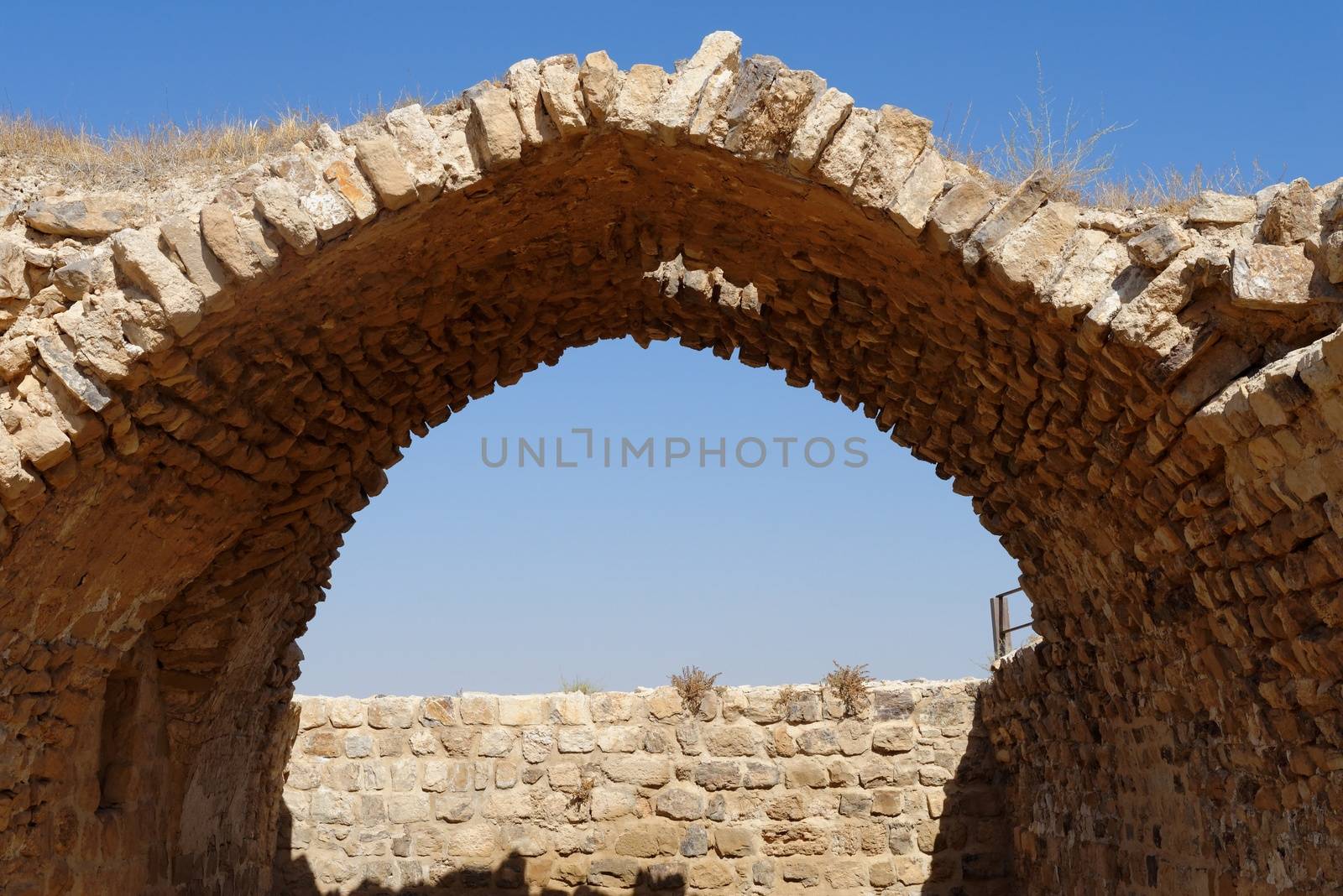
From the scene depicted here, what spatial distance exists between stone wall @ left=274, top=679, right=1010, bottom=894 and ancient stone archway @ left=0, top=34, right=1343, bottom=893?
1.95 metres

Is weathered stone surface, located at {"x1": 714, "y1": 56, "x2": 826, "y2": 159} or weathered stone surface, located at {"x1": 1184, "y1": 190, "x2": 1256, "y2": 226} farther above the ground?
weathered stone surface, located at {"x1": 714, "y1": 56, "x2": 826, "y2": 159}

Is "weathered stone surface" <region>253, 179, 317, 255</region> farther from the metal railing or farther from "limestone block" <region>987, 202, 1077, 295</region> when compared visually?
the metal railing

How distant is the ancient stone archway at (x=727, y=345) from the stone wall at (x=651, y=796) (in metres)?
1.95

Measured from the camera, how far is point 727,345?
7.04 metres

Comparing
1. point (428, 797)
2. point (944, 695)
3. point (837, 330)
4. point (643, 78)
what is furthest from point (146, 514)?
point (944, 695)

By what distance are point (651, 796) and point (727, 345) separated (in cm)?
360

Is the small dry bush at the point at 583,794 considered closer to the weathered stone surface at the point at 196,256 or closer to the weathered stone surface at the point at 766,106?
the weathered stone surface at the point at 196,256

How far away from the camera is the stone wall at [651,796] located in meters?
8.76

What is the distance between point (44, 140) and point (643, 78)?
9.40 ft

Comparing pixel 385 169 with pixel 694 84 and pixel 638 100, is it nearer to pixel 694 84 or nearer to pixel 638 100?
pixel 638 100

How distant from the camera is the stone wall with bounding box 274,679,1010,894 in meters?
8.76

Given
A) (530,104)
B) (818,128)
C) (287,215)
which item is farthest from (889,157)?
(287,215)

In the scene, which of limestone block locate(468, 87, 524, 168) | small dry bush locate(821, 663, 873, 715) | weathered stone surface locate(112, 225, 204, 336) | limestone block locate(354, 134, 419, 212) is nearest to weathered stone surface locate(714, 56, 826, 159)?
limestone block locate(468, 87, 524, 168)

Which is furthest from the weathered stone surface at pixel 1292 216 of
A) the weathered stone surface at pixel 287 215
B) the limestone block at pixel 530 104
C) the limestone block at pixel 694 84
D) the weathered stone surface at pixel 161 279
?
the weathered stone surface at pixel 161 279
